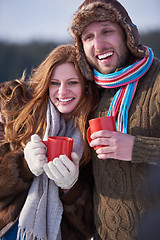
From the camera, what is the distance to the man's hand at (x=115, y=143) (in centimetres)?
154

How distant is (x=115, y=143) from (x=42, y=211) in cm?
75

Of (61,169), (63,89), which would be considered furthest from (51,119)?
(61,169)

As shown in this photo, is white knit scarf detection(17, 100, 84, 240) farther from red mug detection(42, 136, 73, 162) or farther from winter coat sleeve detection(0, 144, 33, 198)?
red mug detection(42, 136, 73, 162)

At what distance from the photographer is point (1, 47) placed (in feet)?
54.9

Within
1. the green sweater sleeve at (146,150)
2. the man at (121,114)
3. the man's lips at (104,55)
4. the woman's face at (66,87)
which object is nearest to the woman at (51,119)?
the woman's face at (66,87)

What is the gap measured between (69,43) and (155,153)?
1.25m

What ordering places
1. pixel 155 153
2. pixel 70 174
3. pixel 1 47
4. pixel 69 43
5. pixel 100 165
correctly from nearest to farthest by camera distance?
pixel 155 153 → pixel 70 174 → pixel 100 165 → pixel 69 43 → pixel 1 47

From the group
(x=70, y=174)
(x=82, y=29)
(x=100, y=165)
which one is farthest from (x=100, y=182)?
(x=82, y=29)

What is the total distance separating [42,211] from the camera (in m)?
1.81

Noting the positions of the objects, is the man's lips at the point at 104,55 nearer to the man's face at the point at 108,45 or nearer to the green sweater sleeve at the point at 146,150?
the man's face at the point at 108,45

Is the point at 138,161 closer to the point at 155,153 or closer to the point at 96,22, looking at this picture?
the point at 155,153

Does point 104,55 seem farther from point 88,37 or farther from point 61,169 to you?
point 61,169

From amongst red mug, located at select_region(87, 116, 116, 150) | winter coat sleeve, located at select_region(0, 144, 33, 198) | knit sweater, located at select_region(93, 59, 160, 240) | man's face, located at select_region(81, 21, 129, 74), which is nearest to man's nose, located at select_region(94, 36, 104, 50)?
man's face, located at select_region(81, 21, 129, 74)

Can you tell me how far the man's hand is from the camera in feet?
5.05
